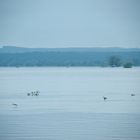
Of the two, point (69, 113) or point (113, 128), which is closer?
point (113, 128)

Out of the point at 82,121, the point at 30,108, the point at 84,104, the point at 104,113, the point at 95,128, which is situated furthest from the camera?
the point at 84,104

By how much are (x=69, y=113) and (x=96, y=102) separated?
466cm

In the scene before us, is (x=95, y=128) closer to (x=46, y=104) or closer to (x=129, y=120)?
(x=129, y=120)

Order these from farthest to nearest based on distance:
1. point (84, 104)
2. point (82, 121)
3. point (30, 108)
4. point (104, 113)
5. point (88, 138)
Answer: point (84, 104)
point (30, 108)
point (104, 113)
point (82, 121)
point (88, 138)

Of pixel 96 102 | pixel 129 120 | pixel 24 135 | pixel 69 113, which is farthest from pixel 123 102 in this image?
pixel 24 135

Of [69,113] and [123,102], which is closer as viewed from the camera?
[69,113]

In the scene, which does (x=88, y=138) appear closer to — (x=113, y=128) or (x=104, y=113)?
(x=113, y=128)

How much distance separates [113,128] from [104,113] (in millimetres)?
3675

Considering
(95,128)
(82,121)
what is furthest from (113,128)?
(82,121)

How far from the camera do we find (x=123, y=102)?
2494 cm

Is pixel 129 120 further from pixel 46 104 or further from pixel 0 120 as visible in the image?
pixel 46 104

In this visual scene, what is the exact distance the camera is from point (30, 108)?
2250 cm

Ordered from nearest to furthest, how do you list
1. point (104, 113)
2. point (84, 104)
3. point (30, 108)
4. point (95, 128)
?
point (95, 128) < point (104, 113) < point (30, 108) < point (84, 104)

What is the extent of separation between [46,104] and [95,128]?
308 inches
